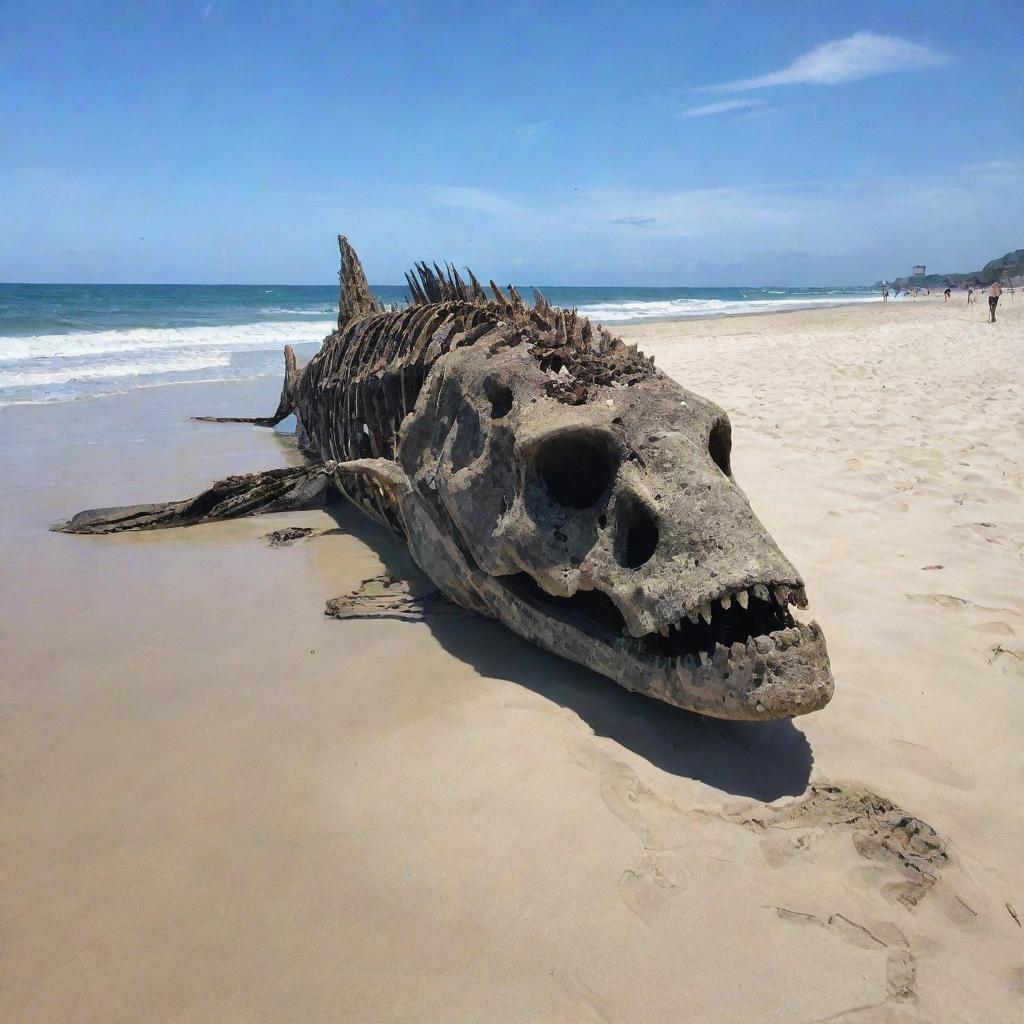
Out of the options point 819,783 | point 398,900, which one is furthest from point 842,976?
point 398,900

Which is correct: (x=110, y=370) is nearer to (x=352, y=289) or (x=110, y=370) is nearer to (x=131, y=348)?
(x=131, y=348)

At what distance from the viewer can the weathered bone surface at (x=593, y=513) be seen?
2678mm

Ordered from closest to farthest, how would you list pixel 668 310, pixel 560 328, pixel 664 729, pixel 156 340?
pixel 664 729, pixel 560 328, pixel 156 340, pixel 668 310

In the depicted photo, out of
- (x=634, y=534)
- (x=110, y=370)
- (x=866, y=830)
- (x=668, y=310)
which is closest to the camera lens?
(x=866, y=830)

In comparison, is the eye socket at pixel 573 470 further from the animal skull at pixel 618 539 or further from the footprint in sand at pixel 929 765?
the footprint in sand at pixel 929 765

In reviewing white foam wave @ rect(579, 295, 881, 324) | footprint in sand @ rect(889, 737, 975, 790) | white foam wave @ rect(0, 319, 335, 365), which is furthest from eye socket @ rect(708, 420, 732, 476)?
white foam wave @ rect(579, 295, 881, 324)

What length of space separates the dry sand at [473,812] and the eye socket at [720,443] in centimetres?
112

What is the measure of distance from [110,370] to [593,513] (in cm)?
1714

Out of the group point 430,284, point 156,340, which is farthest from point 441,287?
point 156,340

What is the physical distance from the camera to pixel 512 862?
2424mm

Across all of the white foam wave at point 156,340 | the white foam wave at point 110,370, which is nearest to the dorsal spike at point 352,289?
the white foam wave at point 110,370

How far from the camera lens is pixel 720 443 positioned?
3.47m

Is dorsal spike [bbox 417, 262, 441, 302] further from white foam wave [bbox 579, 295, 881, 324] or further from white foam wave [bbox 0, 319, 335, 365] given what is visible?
white foam wave [bbox 579, 295, 881, 324]

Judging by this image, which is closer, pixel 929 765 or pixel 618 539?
pixel 929 765
